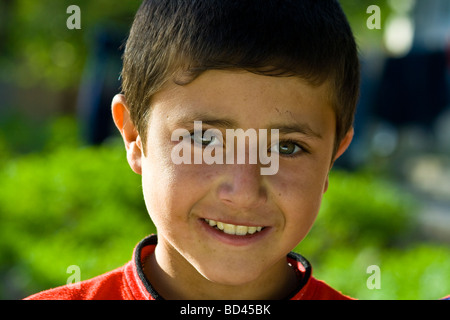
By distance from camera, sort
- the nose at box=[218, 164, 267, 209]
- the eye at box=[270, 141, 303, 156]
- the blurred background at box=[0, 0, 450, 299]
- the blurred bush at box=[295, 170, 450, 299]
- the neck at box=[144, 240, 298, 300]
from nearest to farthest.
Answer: the nose at box=[218, 164, 267, 209] < the eye at box=[270, 141, 303, 156] < the neck at box=[144, 240, 298, 300] < the blurred bush at box=[295, 170, 450, 299] < the blurred background at box=[0, 0, 450, 299]

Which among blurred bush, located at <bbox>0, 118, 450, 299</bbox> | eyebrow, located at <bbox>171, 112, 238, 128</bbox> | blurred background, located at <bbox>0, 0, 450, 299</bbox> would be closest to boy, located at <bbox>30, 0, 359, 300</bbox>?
eyebrow, located at <bbox>171, 112, 238, 128</bbox>

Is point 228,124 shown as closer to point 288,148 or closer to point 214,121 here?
point 214,121

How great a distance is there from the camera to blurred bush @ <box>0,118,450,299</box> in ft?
12.7

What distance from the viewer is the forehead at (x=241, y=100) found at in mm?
1518

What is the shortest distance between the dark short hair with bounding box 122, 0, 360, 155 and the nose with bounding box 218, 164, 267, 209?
0.77ft

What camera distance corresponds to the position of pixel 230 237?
158 centimetres

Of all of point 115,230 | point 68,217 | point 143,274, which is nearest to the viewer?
point 143,274

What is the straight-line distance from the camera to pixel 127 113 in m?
1.85

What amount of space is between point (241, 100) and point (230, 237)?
330 mm

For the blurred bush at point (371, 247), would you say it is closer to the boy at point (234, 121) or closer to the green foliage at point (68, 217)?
the green foliage at point (68, 217)

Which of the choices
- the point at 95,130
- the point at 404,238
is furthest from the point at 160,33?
the point at 95,130

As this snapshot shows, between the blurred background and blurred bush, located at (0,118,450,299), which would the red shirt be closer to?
the blurred background

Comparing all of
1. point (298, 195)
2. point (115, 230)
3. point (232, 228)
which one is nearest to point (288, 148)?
point (298, 195)

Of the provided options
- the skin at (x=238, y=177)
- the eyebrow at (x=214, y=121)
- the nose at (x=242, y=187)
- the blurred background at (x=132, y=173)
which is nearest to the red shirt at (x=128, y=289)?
the skin at (x=238, y=177)
